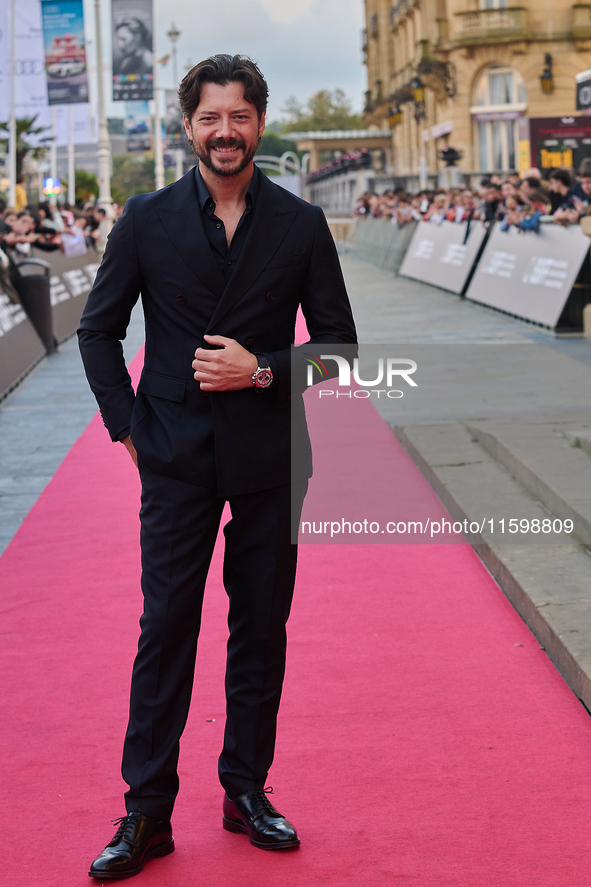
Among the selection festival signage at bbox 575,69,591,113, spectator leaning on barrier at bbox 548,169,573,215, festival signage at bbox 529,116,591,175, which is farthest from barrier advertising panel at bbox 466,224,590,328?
festival signage at bbox 529,116,591,175

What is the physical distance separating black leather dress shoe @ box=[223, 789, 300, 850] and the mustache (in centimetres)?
180

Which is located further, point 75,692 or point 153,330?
point 75,692

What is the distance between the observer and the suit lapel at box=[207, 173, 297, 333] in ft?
9.84

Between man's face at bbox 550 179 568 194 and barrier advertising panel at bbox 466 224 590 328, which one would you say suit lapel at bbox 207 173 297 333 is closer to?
barrier advertising panel at bbox 466 224 590 328

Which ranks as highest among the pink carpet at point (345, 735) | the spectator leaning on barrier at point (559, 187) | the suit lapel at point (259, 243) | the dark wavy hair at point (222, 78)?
the spectator leaning on barrier at point (559, 187)

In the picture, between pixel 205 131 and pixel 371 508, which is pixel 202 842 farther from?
pixel 371 508

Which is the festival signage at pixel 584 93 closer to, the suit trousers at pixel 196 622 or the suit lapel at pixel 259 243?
the suit lapel at pixel 259 243

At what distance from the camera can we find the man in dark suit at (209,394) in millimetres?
3006

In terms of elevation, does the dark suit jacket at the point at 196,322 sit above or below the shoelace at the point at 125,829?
A: above

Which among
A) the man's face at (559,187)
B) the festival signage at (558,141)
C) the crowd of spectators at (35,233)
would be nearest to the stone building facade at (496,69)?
the festival signage at (558,141)

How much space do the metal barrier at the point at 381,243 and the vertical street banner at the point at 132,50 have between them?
8.13m

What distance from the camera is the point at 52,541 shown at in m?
6.72

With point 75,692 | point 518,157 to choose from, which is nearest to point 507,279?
point 75,692

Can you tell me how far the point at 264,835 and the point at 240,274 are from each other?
1.56 metres
